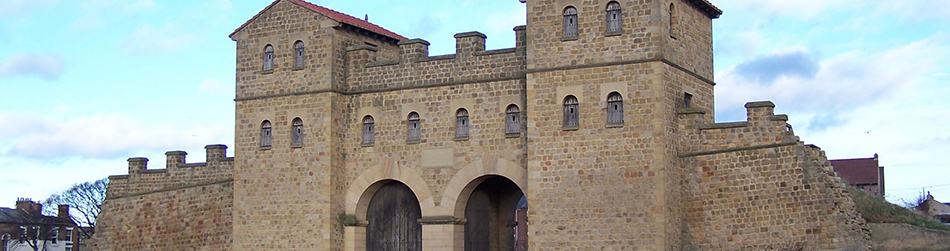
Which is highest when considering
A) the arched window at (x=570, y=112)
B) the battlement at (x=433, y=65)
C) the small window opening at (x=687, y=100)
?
the battlement at (x=433, y=65)

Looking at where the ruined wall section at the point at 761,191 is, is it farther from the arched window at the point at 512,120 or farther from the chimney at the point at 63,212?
the chimney at the point at 63,212

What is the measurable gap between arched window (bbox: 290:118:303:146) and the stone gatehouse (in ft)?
0.14

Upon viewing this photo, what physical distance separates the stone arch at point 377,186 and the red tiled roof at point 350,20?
3.92m

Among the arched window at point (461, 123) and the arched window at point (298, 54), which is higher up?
the arched window at point (298, 54)

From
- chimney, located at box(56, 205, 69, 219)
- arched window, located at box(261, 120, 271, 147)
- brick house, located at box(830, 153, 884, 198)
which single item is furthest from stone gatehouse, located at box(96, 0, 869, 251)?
chimney, located at box(56, 205, 69, 219)

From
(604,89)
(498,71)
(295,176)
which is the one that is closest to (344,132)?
(295,176)

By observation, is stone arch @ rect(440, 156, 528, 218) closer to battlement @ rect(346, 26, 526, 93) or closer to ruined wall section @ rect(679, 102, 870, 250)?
battlement @ rect(346, 26, 526, 93)

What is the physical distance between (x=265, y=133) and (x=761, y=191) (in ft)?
43.5

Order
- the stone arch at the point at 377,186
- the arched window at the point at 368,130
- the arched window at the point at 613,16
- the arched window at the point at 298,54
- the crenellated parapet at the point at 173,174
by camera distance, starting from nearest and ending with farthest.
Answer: the arched window at the point at 613,16, the stone arch at the point at 377,186, the arched window at the point at 368,130, the arched window at the point at 298,54, the crenellated parapet at the point at 173,174

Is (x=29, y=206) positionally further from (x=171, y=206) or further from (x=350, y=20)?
(x=350, y=20)

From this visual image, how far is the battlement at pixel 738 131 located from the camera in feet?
87.0

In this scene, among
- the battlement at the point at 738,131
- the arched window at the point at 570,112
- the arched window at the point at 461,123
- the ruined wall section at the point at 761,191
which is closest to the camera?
the ruined wall section at the point at 761,191

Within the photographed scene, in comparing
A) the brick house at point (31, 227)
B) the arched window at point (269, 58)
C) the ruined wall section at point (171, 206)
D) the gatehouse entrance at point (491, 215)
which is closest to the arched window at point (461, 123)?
the gatehouse entrance at point (491, 215)

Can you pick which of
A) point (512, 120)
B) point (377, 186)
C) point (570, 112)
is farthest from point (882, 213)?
point (377, 186)
